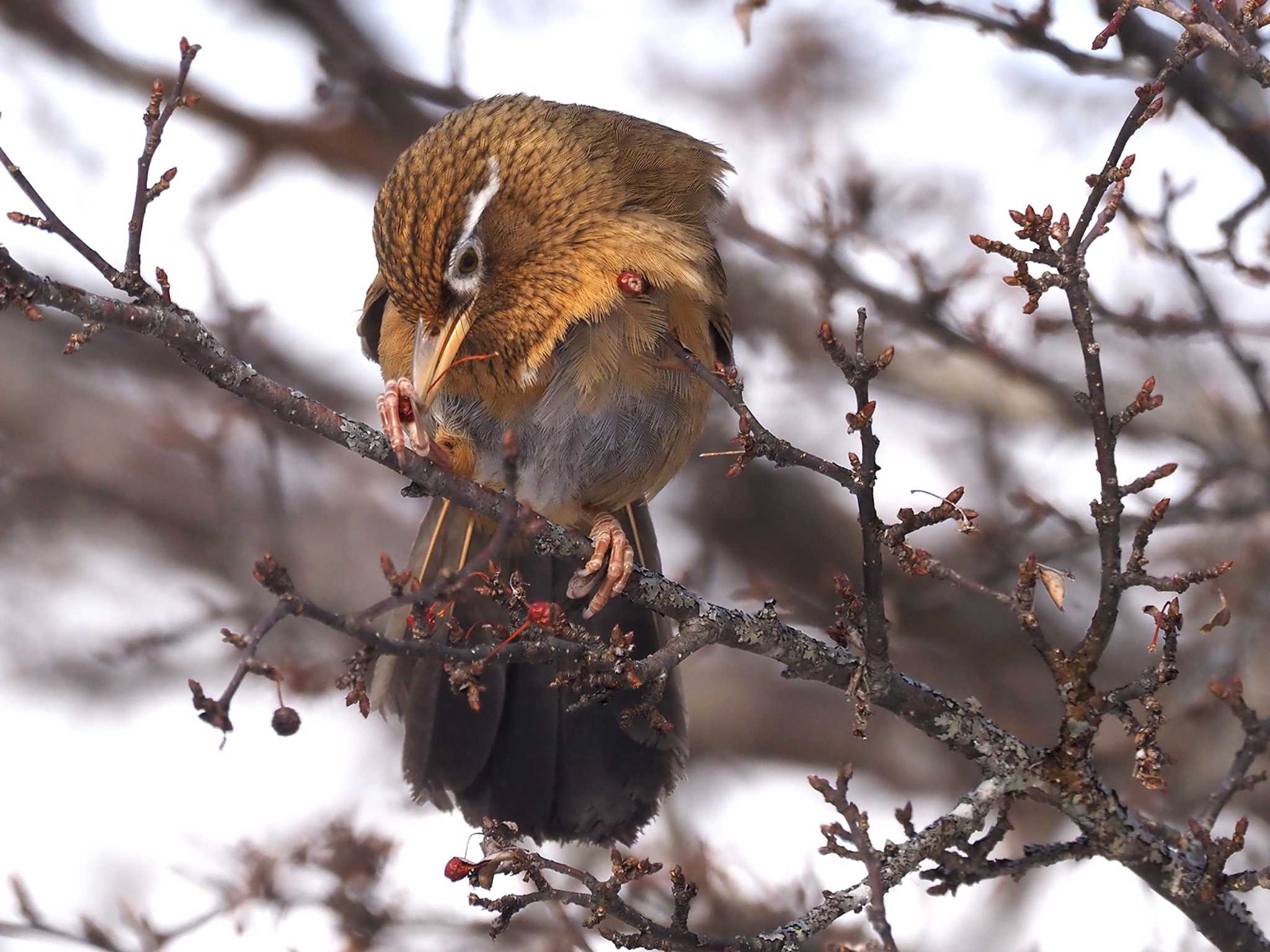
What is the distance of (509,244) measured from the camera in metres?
3.92

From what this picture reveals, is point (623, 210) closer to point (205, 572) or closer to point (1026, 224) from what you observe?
point (1026, 224)

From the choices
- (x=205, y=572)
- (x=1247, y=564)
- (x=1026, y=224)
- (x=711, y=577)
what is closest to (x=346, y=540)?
(x=205, y=572)

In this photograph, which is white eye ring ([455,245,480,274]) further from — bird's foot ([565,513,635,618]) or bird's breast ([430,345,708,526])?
bird's foot ([565,513,635,618])

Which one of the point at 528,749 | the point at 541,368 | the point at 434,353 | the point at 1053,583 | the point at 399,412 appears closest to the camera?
the point at 1053,583

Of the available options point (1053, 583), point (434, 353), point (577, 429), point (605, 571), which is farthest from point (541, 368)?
point (1053, 583)

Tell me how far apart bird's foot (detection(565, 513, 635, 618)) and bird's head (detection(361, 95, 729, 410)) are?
66 cm

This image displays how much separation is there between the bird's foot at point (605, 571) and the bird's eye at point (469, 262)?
89 centimetres

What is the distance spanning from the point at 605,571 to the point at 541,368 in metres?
0.72

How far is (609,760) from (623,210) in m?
1.70

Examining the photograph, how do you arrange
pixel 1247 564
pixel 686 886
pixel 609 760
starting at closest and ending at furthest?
1. pixel 686 886
2. pixel 609 760
3. pixel 1247 564

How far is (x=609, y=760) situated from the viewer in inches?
157

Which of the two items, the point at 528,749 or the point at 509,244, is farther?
the point at 528,749

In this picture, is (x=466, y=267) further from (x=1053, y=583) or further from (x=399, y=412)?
(x=1053, y=583)

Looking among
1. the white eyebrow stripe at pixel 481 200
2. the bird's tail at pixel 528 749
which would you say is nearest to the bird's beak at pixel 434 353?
the white eyebrow stripe at pixel 481 200
